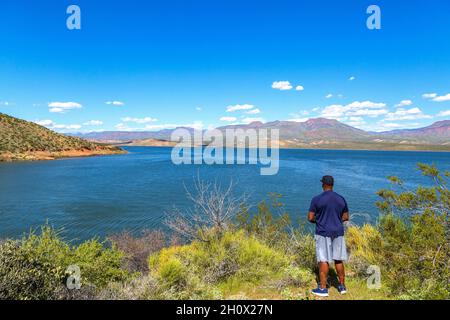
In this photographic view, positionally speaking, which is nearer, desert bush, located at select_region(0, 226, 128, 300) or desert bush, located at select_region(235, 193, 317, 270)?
desert bush, located at select_region(0, 226, 128, 300)

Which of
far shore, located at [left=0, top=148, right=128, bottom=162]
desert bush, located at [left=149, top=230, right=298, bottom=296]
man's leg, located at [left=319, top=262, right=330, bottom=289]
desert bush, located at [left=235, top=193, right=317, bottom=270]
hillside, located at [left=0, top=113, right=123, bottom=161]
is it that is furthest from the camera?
hillside, located at [left=0, top=113, right=123, bottom=161]

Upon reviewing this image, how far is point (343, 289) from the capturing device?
5.74 metres

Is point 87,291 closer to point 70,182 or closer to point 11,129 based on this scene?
point 70,182

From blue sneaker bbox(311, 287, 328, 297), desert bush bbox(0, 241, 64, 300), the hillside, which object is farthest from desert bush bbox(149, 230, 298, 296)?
the hillside

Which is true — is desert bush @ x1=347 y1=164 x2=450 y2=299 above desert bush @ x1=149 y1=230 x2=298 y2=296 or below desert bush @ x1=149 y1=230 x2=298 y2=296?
above

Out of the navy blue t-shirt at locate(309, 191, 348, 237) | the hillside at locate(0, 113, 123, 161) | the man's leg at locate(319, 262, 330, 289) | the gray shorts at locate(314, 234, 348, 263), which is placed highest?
the hillside at locate(0, 113, 123, 161)

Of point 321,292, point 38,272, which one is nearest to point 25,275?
point 38,272

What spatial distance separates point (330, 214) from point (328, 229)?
11.4 inches

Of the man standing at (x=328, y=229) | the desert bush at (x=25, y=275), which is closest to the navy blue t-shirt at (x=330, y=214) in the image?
the man standing at (x=328, y=229)

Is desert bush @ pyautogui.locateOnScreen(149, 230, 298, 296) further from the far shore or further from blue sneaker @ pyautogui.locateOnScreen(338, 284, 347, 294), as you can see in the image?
the far shore

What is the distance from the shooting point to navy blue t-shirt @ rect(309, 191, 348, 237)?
5.54 m

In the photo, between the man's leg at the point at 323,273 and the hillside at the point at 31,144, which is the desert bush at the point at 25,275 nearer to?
the man's leg at the point at 323,273

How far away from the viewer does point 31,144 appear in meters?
76.7
